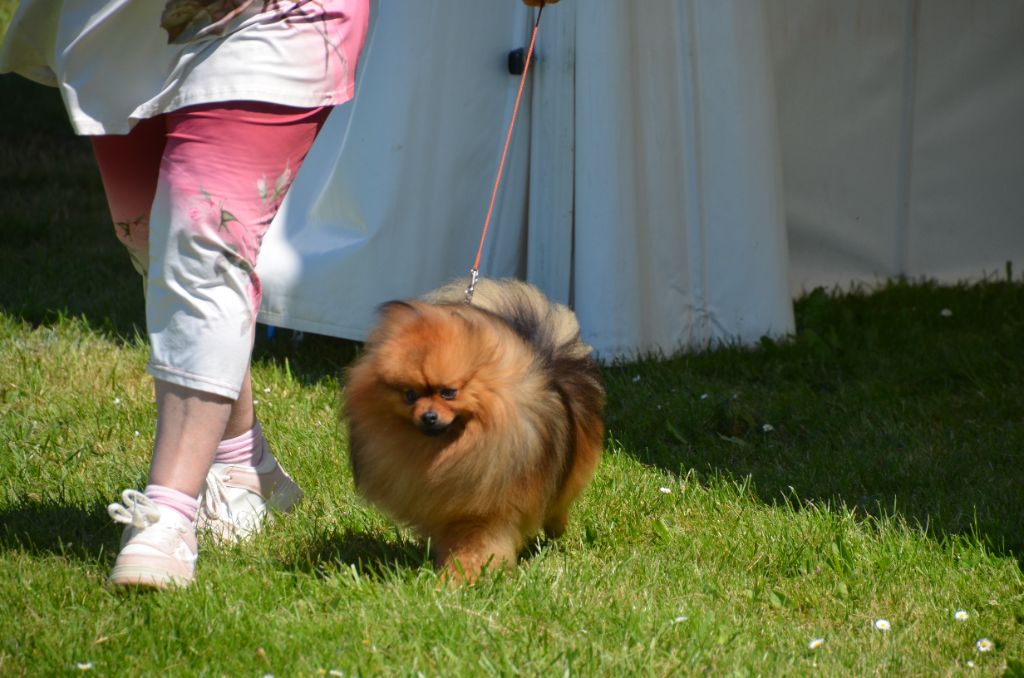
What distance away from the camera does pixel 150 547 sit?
8.18 ft

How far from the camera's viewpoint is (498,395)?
2531 millimetres

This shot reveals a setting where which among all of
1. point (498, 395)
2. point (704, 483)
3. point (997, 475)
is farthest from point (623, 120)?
point (498, 395)

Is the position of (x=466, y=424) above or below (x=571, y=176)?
below

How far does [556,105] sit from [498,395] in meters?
2.09

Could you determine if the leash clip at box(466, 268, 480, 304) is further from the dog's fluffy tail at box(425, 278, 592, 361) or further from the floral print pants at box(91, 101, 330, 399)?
the floral print pants at box(91, 101, 330, 399)

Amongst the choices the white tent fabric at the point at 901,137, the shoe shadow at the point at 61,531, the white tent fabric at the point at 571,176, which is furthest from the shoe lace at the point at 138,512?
the white tent fabric at the point at 901,137

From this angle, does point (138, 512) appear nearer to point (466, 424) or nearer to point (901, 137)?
point (466, 424)

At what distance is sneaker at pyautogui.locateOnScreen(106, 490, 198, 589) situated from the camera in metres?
2.48

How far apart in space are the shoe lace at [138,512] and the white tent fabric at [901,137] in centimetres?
354

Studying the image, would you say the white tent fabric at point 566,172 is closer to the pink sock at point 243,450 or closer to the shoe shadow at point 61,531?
the pink sock at point 243,450

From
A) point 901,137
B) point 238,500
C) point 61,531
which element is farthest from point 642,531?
point 901,137

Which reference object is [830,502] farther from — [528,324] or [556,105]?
[556,105]

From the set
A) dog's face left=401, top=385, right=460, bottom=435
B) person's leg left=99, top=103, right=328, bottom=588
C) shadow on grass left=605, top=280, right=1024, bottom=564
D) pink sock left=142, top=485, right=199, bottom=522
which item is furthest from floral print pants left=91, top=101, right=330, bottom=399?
shadow on grass left=605, top=280, right=1024, bottom=564

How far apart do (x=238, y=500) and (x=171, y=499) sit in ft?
→ 1.65
